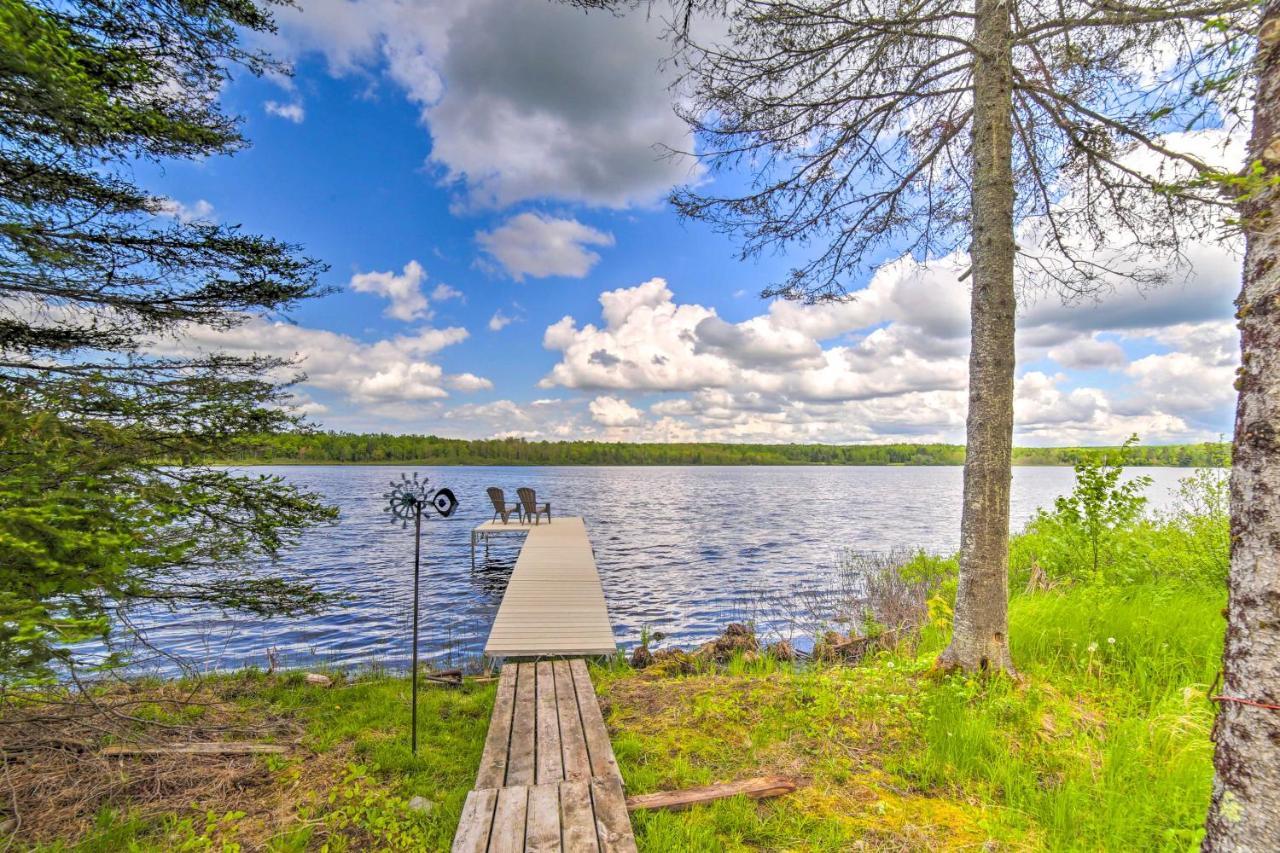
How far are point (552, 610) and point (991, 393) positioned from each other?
668cm

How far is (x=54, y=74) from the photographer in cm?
266

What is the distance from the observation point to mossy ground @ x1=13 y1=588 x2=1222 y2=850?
2.83m

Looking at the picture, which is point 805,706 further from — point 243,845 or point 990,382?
point 243,845

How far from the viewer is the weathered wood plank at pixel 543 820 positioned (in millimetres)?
2539

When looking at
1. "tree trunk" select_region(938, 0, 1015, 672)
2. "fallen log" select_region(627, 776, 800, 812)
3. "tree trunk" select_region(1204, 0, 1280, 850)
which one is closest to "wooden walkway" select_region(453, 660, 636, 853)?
"fallen log" select_region(627, 776, 800, 812)

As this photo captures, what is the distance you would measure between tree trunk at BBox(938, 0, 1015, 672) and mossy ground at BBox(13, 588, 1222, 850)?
40 cm

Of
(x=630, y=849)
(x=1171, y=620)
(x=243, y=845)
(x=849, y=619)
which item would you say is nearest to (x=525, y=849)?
(x=630, y=849)

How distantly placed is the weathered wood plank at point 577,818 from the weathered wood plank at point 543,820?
0.04 meters

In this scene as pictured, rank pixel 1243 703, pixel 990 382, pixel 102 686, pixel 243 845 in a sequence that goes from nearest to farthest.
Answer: pixel 1243 703 → pixel 243 845 → pixel 990 382 → pixel 102 686

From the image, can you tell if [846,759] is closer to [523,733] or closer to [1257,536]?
[523,733]

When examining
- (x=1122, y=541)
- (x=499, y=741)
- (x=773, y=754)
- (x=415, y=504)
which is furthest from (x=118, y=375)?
(x=1122, y=541)

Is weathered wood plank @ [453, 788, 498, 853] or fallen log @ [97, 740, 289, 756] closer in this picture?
weathered wood plank @ [453, 788, 498, 853]

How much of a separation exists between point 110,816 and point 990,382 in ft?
21.2

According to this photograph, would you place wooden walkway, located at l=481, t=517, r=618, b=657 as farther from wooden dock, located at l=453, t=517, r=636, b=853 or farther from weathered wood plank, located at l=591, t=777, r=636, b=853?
weathered wood plank, located at l=591, t=777, r=636, b=853
